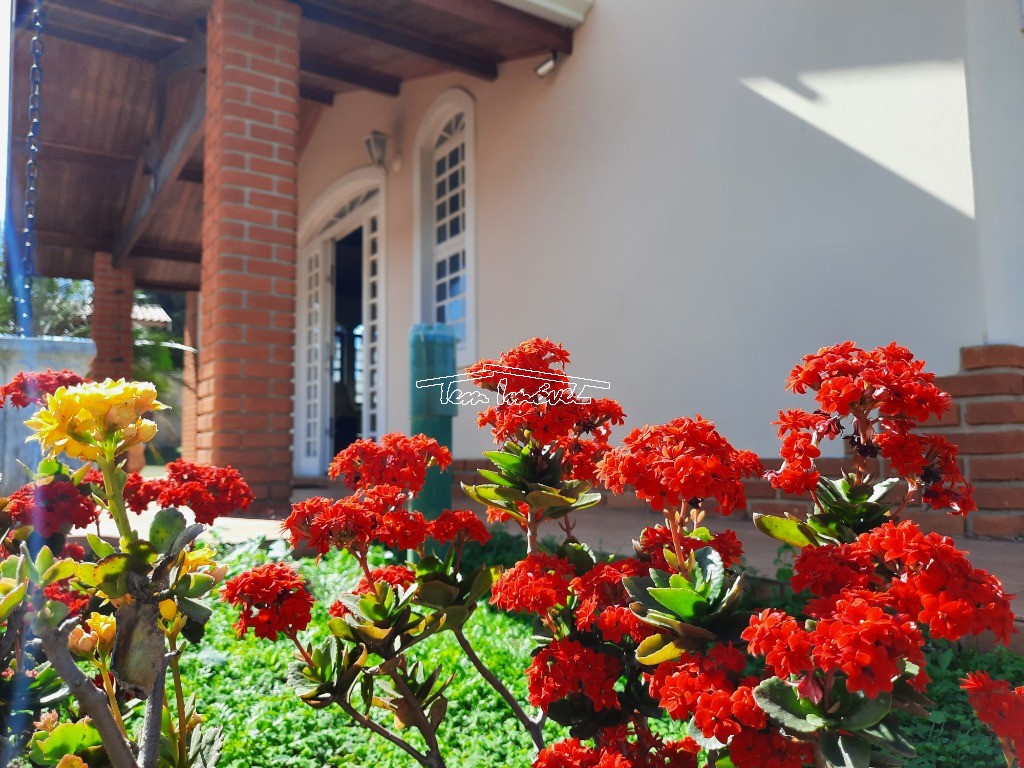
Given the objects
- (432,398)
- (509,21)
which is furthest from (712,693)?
(509,21)

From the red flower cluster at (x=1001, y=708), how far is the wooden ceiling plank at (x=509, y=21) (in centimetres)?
404

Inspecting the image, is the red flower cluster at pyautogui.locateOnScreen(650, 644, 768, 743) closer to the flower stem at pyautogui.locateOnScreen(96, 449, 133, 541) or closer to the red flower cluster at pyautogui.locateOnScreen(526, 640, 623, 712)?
the red flower cluster at pyautogui.locateOnScreen(526, 640, 623, 712)

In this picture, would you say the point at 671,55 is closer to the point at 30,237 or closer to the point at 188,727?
the point at 30,237

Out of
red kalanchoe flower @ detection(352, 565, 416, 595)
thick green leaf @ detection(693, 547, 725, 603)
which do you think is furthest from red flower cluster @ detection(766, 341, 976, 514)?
red kalanchoe flower @ detection(352, 565, 416, 595)

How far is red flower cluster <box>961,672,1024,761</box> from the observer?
87cm

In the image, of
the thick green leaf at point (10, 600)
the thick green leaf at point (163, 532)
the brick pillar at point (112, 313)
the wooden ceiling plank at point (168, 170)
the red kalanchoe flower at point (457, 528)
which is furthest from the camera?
the brick pillar at point (112, 313)

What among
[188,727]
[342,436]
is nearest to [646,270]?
[188,727]

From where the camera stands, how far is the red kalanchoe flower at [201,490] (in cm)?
130

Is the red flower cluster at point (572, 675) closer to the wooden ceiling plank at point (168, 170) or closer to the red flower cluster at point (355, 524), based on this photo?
the red flower cluster at point (355, 524)

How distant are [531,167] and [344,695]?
420 centimetres

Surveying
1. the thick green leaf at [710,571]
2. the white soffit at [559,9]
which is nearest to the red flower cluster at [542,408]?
the thick green leaf at [710,571]

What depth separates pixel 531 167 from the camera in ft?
16.1

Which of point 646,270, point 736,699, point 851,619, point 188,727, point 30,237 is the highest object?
point 646,270

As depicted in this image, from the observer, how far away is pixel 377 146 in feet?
20.9
